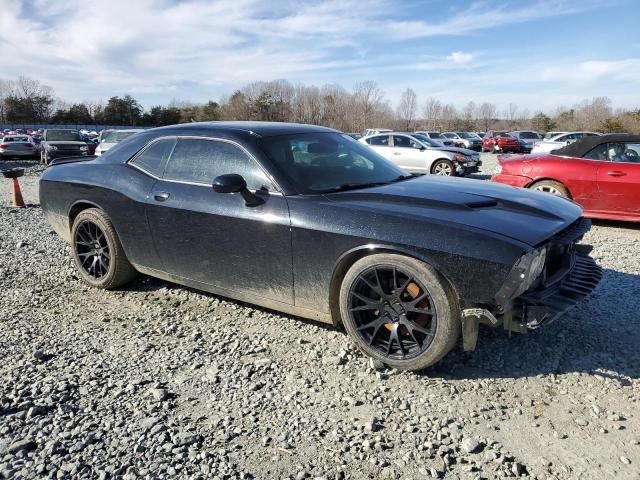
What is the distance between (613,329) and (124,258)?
4.09 metres

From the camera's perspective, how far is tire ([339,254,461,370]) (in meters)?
2.88

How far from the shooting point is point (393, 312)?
3090mm

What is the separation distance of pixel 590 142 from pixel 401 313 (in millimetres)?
6356

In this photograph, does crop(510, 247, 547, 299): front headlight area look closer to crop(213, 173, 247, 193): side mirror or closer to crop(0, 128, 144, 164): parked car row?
crop(213, 173, 247, 193): side mirror

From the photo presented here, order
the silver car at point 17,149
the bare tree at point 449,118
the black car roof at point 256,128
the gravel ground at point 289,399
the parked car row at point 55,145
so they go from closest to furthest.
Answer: the gravel ground at point 289,399, the black car roof at point 256,128, the parked car row at point 55,145, the silver car at point 17,149, the bare tree at point 449,118

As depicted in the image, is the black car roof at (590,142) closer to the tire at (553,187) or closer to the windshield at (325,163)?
the tire at (553,187)

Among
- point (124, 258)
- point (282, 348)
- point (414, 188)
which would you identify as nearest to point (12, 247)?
point (124, 258)

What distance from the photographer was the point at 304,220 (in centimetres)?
330

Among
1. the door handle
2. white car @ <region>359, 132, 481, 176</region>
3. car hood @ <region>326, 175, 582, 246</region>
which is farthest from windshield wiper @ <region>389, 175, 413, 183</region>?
white car @ <region>359, 132, 481, 176</region>

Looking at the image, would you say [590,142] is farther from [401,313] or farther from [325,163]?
[401,313]

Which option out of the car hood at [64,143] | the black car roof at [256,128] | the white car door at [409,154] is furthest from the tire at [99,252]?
the car hood at [64,143]

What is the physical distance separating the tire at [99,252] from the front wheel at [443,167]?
1225cm

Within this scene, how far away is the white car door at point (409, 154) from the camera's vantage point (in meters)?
15.7

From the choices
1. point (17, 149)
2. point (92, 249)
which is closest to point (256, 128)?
point (92, 249)
